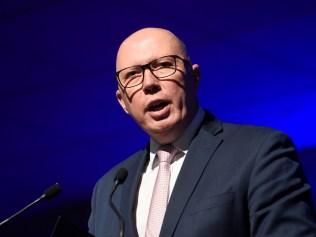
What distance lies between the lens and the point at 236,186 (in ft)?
5.57

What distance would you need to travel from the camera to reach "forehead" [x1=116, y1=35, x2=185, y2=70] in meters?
2.03

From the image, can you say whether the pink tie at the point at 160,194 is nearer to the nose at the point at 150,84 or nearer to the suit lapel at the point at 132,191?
the suit lapel at the point at 132,191

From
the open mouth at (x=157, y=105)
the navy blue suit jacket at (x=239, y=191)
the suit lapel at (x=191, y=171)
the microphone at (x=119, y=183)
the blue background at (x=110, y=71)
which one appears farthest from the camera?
the blue background at (x=110, y=71)

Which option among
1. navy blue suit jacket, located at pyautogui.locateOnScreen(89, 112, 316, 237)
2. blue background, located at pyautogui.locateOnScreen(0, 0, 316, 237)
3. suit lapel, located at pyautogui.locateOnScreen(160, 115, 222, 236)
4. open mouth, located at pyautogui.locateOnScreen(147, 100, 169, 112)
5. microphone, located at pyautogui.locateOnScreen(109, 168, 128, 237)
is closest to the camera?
navy blue suit jacket, located at pyautogui.locateOnScreen(89, 112, 316, 237)

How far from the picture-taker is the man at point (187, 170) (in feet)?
5.36

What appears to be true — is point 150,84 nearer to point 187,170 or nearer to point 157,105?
point 157,105

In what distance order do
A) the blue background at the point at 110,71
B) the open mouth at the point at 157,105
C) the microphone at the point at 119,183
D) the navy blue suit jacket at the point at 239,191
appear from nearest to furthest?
the navy blue suit jacket at the point at 239,191 → the microphone at the point at 119,183 → the open mouth at the point at 157,105 → the blue background at the point at 110,71

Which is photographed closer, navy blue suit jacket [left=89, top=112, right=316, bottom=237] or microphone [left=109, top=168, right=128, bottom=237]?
navy blue suit jacket [left=89, top=112, right=316, bottom=237]

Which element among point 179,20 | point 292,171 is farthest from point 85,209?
point 292,171

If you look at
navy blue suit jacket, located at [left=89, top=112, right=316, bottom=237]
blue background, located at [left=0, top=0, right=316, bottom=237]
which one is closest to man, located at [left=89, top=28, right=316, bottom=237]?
navy blue suit jacket, located at [left=89, top=112, right=316, bottom=237]

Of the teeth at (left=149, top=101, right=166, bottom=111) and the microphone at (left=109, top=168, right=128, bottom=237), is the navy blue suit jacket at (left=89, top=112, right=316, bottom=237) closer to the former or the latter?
the microphone at (left=109, top=168, right=128, bottom=237)

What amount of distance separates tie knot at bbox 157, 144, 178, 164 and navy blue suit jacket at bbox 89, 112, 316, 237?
0.34ft

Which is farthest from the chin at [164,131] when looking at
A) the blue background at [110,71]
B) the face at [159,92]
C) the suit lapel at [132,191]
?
the blue background at [110,71]

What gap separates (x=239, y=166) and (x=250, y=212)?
140 millimetres
